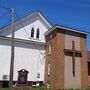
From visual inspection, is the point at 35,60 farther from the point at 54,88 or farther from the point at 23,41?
the point at 54,88

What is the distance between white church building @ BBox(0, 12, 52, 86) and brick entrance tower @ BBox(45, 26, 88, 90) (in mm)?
1497

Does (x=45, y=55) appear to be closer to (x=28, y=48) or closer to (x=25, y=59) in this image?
(x=28, y=48)

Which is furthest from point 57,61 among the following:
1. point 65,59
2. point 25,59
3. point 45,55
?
point 25,59

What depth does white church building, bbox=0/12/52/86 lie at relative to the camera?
Result: 36312 mm

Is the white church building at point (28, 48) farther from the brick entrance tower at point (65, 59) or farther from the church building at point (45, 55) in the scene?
the brick entrance tower at point (65, 59)

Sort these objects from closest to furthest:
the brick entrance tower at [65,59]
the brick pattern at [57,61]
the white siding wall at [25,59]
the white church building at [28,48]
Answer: the brick pattern at [57,61] → the brick entrance tower at [65,59] → the white siding wall at [25,59] → the white church building at [28,48]

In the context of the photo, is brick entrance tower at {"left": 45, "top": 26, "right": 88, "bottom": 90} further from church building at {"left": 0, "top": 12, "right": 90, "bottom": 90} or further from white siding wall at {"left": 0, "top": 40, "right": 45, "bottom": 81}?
white siding wall at {"left": 0, "top": 40, "right": 45, "bottom": 81}

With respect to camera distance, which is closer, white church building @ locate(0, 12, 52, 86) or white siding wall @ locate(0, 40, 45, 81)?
white siding wall @ locate(0, 40, 45, 81)

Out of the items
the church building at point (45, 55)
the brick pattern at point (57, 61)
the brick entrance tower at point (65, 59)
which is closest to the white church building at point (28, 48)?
the church building at point (45, 55)

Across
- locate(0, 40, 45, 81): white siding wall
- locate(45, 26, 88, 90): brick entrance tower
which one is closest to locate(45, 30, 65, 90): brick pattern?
locate(45, 26, 88, 90): brick entrance tower

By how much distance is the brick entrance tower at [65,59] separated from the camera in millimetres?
35188

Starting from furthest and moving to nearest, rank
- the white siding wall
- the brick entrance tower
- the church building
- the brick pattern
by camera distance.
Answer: the white siding wall, the church building, the brick entrance tower, the brick pattern

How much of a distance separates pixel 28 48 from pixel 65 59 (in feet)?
21.1

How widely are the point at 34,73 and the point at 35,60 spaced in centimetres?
210
